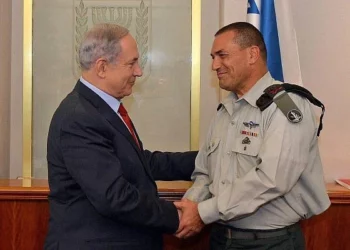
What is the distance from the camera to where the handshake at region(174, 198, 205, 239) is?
2.22m

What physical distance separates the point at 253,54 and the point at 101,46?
64cm

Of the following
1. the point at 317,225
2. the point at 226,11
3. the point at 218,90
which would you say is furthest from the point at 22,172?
the point at 317,225

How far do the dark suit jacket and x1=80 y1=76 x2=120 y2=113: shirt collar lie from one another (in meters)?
0.02

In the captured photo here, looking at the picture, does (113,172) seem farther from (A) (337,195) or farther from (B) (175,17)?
(B) (175,17)

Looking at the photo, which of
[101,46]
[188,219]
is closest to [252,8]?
[101,46]

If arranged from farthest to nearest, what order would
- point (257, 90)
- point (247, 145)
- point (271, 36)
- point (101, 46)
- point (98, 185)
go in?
point (271, 36) → point (257, 90) → point (247, 145) → point (101, 46) → point (98, 185)

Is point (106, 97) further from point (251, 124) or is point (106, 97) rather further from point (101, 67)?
point (251, 124)

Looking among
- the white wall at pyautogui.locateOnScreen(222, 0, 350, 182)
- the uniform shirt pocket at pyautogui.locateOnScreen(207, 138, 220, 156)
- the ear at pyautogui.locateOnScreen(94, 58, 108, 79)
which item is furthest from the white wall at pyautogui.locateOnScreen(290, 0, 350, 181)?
the ear at pyautogui.locateOnScreen(94, 58, 108, 79)

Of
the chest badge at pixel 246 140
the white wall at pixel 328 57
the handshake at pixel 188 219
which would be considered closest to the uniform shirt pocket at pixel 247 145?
the chest badge at pixel 246 140

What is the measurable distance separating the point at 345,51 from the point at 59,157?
1844 mm

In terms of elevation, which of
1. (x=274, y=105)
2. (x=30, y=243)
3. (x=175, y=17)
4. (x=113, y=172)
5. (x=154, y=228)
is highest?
(x=175, y=17)

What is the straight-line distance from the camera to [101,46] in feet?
6.66

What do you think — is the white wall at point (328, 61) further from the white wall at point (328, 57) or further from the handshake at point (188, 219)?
the handshake at point (188, 219)

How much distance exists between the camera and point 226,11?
3160 millimetres
